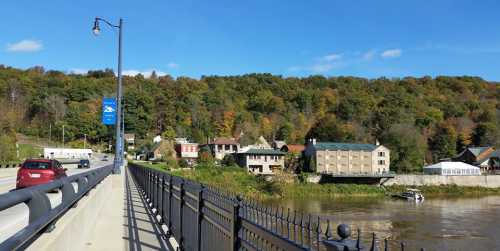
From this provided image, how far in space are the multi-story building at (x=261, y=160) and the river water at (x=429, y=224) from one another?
3549cm

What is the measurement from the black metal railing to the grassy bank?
58663 mm

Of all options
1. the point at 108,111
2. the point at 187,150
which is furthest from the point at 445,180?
the point at 108,111

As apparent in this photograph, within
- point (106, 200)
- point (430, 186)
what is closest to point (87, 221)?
point (106, 200)

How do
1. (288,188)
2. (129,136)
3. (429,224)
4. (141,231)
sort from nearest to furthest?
(141,231) < (429,224) < (288,188) < (129,136)

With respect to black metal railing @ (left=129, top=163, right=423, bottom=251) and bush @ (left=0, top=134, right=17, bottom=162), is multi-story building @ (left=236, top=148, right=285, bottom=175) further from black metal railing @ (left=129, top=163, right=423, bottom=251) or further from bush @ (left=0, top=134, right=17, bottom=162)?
black metal railing @ (left=129, top=163, right=423, bottom=251)

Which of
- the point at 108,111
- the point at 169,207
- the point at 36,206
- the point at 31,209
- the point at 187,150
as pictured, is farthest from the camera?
the point at 187,150

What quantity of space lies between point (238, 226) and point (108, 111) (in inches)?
1059

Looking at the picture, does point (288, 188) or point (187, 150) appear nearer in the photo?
point (288, 188)

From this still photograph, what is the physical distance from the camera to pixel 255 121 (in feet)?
506

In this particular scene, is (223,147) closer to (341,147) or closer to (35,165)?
(341,147)

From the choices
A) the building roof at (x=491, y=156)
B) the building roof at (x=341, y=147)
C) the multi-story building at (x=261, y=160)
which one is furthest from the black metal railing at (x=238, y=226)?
the building roof at (x=491, y=156)

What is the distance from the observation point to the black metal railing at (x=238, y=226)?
3182mm

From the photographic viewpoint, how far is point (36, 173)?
21094mm

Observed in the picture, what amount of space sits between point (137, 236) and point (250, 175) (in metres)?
70.6
